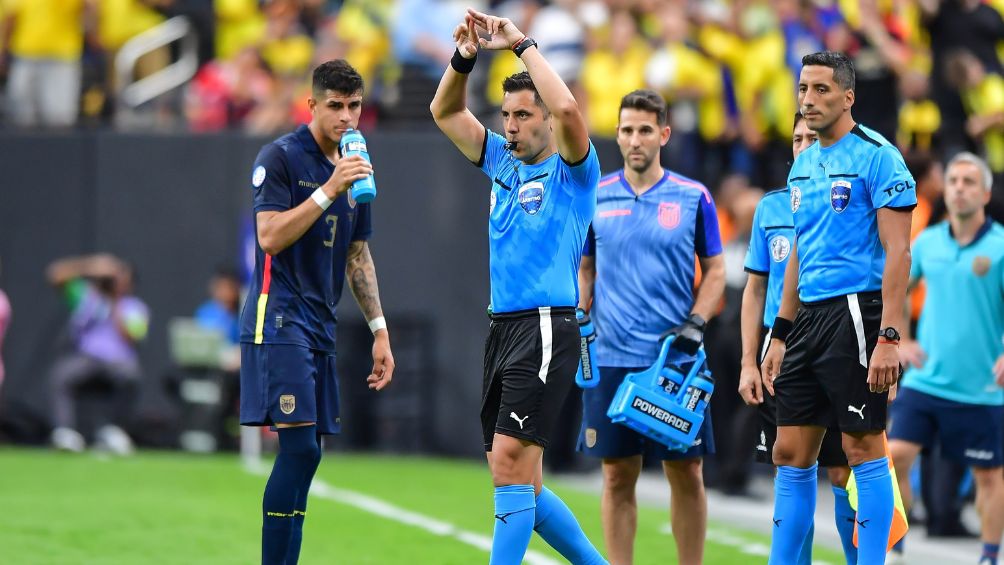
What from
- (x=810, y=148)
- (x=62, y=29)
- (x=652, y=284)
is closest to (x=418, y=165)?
(x=62, y=29)

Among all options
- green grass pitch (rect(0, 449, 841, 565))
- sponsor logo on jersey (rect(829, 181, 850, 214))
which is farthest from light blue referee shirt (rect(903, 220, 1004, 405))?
sponsor logo on jersey (rect(829, 181, 850, 214))

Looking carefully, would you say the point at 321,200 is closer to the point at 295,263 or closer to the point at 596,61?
the point at 295,263

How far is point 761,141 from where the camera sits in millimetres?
15945

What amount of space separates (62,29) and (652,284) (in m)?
11.8

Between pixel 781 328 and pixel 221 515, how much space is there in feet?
18.5

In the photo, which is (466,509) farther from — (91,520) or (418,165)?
(418,165)

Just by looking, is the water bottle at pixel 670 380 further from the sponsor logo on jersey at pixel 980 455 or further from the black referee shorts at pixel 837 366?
the sponsor logo on jersey at pixel 980 455

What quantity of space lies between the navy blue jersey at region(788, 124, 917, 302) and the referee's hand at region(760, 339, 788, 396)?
44 cm

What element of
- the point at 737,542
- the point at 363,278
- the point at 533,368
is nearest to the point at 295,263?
the point at 363,278

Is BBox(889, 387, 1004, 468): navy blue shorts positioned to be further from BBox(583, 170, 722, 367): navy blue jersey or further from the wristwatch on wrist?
the wristwatch on wrist

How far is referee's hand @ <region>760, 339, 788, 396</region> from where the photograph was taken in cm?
814

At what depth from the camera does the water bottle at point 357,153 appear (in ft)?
24.4

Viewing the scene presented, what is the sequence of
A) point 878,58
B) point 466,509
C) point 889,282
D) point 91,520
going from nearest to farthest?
1. point 889,282
2. point 91,520
3. point 466,509
4. point 878,58

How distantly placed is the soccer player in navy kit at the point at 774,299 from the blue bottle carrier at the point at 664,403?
267mm
